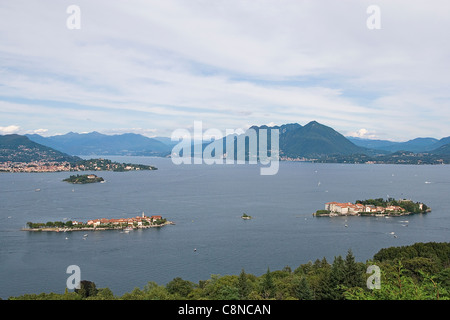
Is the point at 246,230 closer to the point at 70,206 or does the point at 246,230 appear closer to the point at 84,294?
the point at 84,294

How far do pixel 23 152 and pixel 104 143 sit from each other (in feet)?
303

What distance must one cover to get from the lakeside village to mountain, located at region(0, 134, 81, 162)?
54.5 m

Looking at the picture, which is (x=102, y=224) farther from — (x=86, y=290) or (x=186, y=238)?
(x=86, y=290)

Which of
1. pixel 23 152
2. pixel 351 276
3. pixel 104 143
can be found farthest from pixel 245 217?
pixel 104 143

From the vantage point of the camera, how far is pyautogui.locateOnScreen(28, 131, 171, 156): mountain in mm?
143375

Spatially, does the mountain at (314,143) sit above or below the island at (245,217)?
above

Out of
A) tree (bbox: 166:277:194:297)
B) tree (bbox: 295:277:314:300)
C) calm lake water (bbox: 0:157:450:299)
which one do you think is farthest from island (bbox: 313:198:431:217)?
tree (bbox: 295:277:314:300)

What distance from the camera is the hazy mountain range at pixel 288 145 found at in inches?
3123

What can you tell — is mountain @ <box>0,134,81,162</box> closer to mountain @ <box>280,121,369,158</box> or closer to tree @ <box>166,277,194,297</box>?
mountain @ <box>280,121,369,158</box>

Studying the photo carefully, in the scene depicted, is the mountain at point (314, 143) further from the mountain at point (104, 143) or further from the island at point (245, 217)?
the island at point (245, 217)

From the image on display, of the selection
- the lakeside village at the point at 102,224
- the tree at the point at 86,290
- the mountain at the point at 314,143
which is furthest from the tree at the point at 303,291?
the mountain at the point at 314,143

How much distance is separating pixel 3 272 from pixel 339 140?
115 metres

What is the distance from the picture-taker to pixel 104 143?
165250 mm
